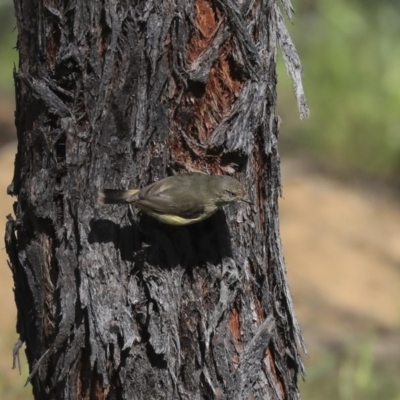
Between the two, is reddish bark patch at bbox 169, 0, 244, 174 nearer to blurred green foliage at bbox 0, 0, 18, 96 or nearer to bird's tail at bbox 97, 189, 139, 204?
bird's tail at bbox 97, 189, 139, 204

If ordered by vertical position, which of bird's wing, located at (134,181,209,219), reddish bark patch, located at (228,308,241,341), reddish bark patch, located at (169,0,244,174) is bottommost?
reddish bark patch, located at (228,308,241,341)

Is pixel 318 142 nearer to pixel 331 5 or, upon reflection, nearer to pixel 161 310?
pixel 331 5

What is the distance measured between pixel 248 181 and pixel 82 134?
68cm

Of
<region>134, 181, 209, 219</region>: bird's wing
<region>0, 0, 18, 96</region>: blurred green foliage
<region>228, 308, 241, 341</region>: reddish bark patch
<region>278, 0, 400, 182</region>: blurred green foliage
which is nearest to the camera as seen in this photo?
<region>134, 181, 209, 219</region>: bird's wing

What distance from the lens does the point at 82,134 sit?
11.2 feet

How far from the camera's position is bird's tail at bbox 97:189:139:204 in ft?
10.9

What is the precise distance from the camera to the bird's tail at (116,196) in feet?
10.9

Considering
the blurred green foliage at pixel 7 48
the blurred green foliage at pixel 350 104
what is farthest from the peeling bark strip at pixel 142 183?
the blurred green foliage at pixel 7 48

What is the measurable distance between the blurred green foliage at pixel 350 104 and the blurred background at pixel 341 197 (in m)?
Result: 0.01

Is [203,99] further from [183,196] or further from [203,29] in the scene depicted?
[183,196]

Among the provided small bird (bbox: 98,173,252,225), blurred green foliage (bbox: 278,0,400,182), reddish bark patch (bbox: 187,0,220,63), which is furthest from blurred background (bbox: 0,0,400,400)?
reddish bark patch (bbox: 187,0,220,63)

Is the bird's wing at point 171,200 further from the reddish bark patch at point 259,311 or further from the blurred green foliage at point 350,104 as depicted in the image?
the blurred green foliage at point 350,104

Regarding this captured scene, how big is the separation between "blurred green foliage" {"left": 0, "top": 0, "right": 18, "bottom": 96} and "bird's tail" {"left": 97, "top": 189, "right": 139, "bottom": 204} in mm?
10379

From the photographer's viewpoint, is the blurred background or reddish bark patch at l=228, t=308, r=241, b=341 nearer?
reddish bark patch at l=228, t=308, r=241, b=341
